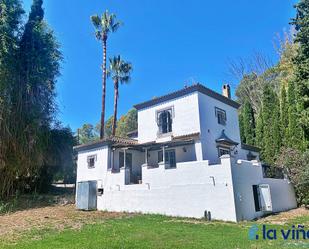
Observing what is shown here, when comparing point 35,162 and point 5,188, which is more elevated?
point 35,162

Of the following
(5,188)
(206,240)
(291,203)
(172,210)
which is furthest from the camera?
(5,188)

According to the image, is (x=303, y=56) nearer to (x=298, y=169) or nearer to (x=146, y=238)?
(x=298, y=169)

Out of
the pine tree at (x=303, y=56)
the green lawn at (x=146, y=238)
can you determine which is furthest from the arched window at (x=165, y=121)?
the green lawn at (x=146, y=238)

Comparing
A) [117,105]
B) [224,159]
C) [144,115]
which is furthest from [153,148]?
[117,105]

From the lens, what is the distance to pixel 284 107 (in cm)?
2756

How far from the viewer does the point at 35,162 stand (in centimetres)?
2427

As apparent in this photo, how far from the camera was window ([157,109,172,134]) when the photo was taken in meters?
22.2

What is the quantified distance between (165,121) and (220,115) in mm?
4550

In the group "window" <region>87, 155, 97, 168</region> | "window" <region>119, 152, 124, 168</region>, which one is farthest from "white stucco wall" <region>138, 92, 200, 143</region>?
"window" <region>87, 155, 97, 168</region>

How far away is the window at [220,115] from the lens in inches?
892

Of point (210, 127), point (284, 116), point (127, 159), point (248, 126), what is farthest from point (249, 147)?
point (127, 159)

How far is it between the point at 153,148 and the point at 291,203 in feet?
36.3

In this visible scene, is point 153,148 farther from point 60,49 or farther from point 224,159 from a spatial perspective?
point 60,49

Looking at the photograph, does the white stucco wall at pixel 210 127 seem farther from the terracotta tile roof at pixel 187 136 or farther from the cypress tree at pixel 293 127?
the cypress tree at pixel 293 127
